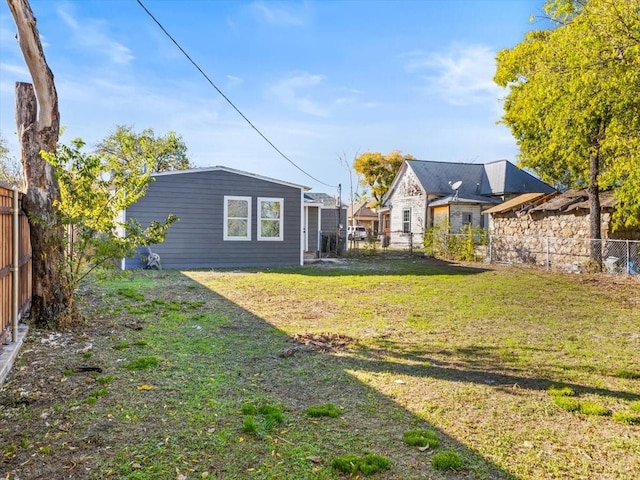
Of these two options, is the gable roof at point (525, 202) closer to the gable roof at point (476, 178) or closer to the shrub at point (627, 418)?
the gable roof at point (476, 178)

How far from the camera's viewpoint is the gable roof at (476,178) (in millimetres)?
24906

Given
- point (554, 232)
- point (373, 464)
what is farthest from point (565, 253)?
point (373, 464)

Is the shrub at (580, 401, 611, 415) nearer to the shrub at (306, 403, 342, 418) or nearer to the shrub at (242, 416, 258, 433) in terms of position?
the shrub at (306, 403, 342, 418)

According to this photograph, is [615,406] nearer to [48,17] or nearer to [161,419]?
[161,419]

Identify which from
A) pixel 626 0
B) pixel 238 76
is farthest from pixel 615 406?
pixel 238 76

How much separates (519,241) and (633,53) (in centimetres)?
923

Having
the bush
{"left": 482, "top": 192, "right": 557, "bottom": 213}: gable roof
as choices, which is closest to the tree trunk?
{"left": 482, "top": 192, "right": 557, "bottom": 213}: gable roof

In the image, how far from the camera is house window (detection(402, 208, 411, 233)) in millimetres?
26922

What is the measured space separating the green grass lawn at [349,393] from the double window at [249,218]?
6.62m

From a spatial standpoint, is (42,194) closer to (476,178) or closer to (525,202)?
(525,202)

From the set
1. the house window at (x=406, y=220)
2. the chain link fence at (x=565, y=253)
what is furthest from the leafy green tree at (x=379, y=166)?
the chain link fence at (x=565, y=253)

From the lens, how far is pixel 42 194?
5414 millimetres

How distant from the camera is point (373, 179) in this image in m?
38.3

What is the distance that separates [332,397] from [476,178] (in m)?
25.3
